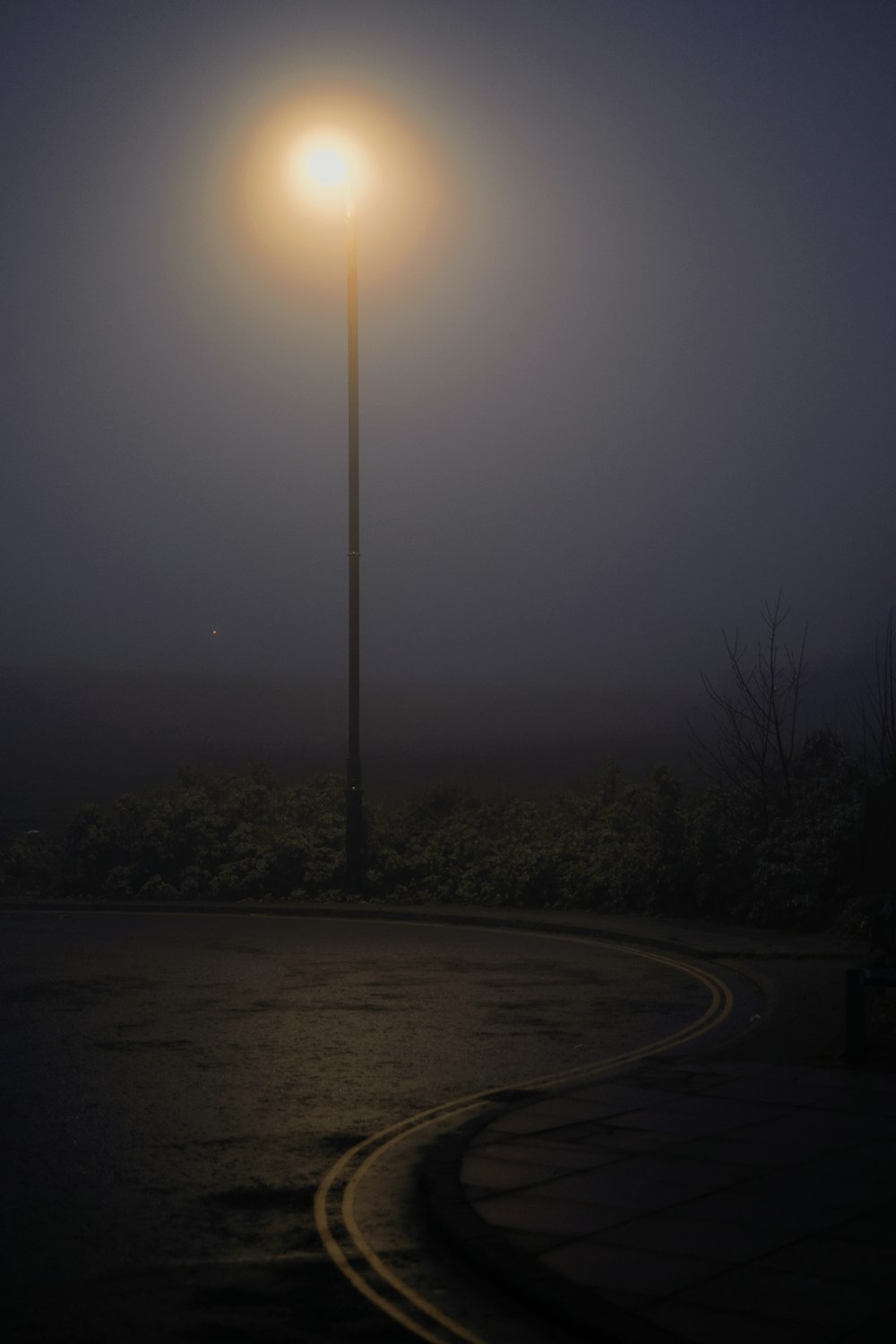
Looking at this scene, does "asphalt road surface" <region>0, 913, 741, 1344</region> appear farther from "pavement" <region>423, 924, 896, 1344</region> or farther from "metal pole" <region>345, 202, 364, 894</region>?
"metal pole" <region>345, 202, 364, 894</region>

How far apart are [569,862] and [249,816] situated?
6.25 m

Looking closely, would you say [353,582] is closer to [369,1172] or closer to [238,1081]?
[238,1081]

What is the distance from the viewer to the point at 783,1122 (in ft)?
24.3

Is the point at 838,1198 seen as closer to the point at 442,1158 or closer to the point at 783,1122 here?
the point at 783,1122

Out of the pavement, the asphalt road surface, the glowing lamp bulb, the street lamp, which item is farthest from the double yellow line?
the glowing lamp bulb

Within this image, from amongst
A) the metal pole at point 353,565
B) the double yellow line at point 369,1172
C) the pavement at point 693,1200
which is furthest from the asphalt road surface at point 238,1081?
the metal pole at point 353,565

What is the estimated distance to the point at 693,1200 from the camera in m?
6.07

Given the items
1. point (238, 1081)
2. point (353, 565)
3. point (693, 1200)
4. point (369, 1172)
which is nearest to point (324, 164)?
point (353, 565)

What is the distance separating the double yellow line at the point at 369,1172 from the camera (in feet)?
16.5

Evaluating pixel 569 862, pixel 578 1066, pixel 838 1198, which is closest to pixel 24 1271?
pixel 838 1198

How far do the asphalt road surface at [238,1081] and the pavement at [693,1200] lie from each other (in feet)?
1.24

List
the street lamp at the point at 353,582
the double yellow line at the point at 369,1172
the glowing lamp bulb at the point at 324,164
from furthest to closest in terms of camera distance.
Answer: the street lamp at the point at 353,582, the glowing lamp bulb at the point at 324,164, the double yellow line at the point at 369,1172

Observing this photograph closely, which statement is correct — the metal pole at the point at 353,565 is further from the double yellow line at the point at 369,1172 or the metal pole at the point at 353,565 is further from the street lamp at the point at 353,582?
the double yellow line at the point at 369,1172

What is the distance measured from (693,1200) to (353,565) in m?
14.8
